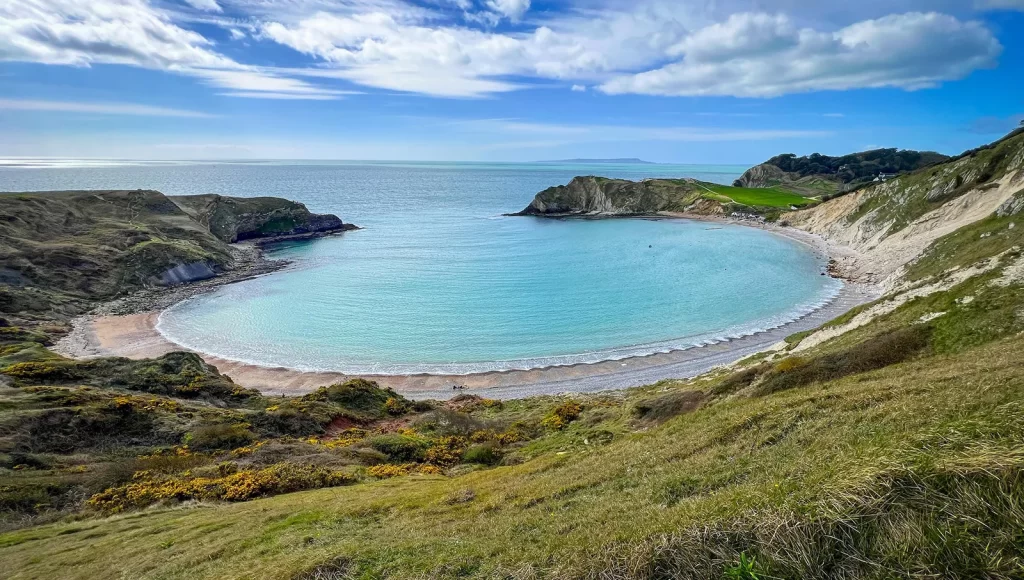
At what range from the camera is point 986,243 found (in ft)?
134

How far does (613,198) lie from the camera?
16350 cm

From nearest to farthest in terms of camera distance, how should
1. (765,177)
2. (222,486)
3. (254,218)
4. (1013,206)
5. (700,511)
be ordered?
(700,511), (222,486), (1013,206), (254,218), (765,177)

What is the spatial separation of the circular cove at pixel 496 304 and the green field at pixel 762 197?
1575 inches

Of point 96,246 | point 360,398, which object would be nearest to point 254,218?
point 96,246

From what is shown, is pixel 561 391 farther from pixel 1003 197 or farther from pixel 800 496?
pixel 1003 197

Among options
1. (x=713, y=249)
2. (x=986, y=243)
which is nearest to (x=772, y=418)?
(x=986, y=243)

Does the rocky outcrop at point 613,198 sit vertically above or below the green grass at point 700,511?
above

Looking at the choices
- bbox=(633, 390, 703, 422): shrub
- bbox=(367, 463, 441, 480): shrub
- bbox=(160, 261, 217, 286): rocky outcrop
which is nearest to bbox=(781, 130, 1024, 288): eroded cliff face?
bbox=(633, 390, 703, 422): shrub

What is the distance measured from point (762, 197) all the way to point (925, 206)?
268ft

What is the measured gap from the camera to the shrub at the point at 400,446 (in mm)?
25638

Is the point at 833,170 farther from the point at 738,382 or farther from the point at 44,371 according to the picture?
the point at 44,371

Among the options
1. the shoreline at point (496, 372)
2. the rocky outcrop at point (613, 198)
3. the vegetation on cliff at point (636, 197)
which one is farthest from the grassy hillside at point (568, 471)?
the rocky outcrop at point (613, 198)

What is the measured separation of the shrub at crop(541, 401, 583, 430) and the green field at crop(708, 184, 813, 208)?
422 ft

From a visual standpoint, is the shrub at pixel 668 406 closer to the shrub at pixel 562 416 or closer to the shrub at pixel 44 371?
the shrub at pixel 562 416
